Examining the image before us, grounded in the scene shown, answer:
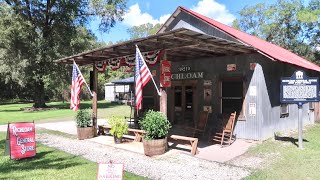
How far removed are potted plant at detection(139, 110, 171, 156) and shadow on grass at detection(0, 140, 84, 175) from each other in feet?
6.12

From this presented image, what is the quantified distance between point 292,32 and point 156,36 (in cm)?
3626

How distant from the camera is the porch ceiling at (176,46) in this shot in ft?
24.5

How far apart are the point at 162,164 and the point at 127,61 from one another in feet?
14.8

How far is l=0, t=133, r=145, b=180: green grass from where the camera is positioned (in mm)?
6363

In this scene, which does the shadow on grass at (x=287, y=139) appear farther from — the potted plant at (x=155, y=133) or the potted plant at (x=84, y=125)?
the potted plant at (x=84, y=125)

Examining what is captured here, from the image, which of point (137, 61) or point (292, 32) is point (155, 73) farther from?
point (292, 32)

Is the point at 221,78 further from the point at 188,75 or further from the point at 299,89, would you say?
the point at 299,89

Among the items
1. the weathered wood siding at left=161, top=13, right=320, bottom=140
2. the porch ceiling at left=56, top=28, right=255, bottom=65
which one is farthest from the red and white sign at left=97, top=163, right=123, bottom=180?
the weathered wood siding at left=161, top=13, right=320, bottom=140

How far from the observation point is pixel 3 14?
24.9m

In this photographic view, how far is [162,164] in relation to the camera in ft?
24.3

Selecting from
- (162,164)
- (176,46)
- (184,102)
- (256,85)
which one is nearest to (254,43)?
(256,85)

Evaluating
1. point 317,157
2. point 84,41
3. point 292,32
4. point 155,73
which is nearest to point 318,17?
point 292,32

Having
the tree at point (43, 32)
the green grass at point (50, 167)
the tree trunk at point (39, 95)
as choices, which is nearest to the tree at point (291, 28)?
the tree at point (43, 32)

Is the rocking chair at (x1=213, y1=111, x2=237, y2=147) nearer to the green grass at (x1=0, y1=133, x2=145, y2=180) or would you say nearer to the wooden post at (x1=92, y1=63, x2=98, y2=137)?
the green grass at (x1=0, y1=133, x2=145, y2=180)
